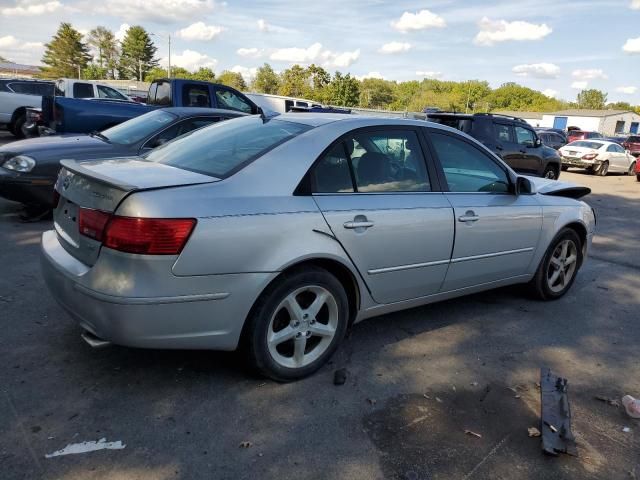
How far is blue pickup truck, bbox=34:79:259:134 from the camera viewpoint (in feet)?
26.3

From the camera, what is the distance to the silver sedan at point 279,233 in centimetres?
259

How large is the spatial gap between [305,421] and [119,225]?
1397mm

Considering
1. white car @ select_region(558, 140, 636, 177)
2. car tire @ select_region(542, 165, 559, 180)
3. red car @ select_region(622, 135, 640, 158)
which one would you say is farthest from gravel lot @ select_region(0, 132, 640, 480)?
red car @ select_region(622, 135, 640, 158)

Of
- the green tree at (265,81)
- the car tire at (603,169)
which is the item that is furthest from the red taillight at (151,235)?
the green tree at (265,81)

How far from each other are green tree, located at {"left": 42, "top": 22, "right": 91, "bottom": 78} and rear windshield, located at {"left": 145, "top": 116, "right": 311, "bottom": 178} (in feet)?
347

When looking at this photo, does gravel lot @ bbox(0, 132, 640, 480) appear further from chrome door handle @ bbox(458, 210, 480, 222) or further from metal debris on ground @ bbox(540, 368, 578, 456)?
chrome door handle @ bbox(458, 210, 480, 222)

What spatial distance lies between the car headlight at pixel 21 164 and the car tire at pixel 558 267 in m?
5.40

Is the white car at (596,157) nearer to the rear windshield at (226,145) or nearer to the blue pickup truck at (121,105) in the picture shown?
the blue pickup truck at (121,105)

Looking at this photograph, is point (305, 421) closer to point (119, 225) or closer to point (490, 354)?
point (119, 225)

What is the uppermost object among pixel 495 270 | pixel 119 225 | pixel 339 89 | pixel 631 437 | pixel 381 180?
pixel 339 89

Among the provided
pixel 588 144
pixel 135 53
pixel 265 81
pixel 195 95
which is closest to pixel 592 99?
pixel 265 81

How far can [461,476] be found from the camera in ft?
7.99

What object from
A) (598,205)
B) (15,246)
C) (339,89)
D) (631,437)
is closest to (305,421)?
(631,437)

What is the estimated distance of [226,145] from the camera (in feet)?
11.2
